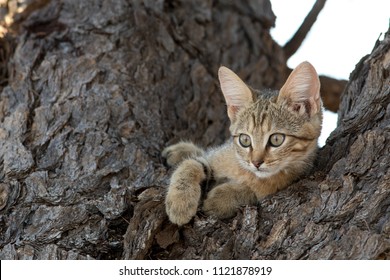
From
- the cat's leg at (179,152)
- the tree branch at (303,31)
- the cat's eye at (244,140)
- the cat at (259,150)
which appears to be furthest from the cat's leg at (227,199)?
the tree branch at (303,31)

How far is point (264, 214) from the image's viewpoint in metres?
2.79

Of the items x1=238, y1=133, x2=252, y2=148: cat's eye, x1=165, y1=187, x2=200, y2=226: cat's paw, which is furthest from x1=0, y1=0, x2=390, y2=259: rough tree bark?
x1=238, y1=133, x2=252, y2=148: cat's eye

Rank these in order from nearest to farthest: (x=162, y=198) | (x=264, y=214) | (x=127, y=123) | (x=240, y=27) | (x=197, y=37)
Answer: (x=264, y=214) < (x=162, y=198) < (x=127, y=123) < (x=197, y=37) < (x=240, y=27)

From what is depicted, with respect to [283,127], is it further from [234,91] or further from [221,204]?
[221,204]

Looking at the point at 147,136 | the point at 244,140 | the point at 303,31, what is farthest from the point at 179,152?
the point at 303,31

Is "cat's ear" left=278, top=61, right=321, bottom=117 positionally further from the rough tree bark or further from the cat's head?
the rough tree bark

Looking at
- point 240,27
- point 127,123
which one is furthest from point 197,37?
point 127,123

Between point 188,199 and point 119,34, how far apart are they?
172cm

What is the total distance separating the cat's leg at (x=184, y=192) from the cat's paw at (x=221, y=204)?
2.4 inches

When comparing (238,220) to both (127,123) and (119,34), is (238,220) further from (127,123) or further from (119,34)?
(119,34)

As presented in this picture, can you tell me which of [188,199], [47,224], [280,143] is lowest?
[47,224]

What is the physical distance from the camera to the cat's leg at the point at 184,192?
2.85 metres

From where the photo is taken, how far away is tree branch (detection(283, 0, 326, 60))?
5.01 meters
